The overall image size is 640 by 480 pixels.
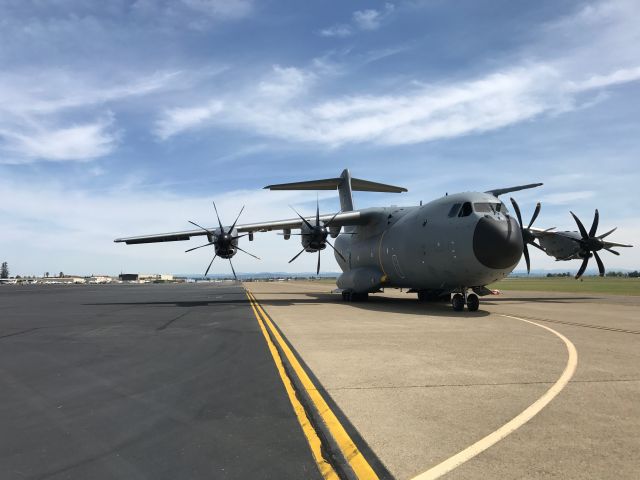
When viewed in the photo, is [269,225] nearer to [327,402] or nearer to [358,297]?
[358,297]

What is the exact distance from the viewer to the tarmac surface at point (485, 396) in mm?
3666

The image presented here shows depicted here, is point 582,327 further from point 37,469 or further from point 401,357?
point 37,469

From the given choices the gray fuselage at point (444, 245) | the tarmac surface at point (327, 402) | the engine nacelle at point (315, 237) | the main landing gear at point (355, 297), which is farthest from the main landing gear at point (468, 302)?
the main landing gear at point (355, 297)

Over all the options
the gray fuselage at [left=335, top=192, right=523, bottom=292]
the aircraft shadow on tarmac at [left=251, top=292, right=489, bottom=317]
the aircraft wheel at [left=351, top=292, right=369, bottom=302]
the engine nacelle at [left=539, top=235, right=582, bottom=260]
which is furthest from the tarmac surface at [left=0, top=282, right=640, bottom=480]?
the engine nacelle at [left=539, top=235, right=582, bottom=260]

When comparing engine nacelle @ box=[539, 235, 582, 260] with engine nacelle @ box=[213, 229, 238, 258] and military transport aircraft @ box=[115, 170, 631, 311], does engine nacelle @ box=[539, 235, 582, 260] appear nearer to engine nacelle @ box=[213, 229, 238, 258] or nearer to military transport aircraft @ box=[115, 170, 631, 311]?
military transport aircraft @ box=[115, 170, 631, 311]

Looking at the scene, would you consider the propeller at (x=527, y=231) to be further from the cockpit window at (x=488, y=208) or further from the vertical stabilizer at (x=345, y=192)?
the vertical stabilizer at (x=345, y=192)

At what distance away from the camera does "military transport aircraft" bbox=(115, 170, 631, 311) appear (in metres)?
15.8

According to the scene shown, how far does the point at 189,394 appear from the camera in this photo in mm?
5777

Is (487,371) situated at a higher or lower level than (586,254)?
lower

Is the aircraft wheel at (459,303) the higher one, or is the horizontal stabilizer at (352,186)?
the horizontal stabilizer at (352,186)

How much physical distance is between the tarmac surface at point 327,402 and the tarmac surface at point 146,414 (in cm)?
2

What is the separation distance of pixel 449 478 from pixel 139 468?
2374 millimetres

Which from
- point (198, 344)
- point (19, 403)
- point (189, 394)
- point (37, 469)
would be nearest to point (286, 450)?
point (37, 469)

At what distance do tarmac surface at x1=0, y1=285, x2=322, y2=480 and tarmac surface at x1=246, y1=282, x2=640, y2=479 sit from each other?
84 centimetres
